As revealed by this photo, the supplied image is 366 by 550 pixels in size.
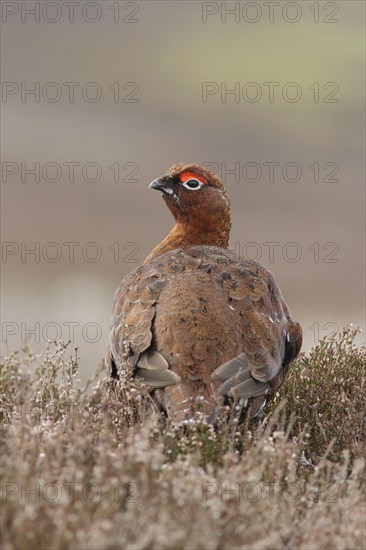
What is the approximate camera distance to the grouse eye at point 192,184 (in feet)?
25.6

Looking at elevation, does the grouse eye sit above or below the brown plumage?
above

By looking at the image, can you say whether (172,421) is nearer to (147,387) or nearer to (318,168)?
(147,387)

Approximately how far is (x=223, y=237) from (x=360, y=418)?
7.65 ft

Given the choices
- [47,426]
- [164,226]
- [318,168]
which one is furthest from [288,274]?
[47,426]

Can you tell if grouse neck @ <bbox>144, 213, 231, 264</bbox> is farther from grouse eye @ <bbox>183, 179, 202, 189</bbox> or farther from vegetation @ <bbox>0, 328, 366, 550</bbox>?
vegetation @ <bbox>0, 328, 366, 550</bbox>

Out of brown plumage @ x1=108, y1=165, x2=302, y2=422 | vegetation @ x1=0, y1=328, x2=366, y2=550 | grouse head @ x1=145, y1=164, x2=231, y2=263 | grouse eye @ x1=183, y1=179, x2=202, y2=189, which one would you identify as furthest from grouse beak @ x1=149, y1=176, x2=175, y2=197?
vegetation @ x1=0, y1=328, x2=366, y2=550

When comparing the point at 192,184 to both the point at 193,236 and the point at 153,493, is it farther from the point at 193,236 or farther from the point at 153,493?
the point at 153,493

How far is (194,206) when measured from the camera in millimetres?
7738

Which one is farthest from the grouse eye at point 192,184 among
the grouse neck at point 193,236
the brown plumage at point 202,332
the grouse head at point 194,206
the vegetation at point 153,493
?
the vegetation at point 153,493

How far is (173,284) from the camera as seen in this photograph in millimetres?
6398

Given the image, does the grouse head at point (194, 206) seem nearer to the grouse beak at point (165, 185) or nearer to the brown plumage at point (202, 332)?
the grouse beak at point (165, 185)

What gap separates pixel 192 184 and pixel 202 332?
2185 millimetres

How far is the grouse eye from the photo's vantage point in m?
7.80

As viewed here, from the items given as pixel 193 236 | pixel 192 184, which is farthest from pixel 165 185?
pixel 193 236
